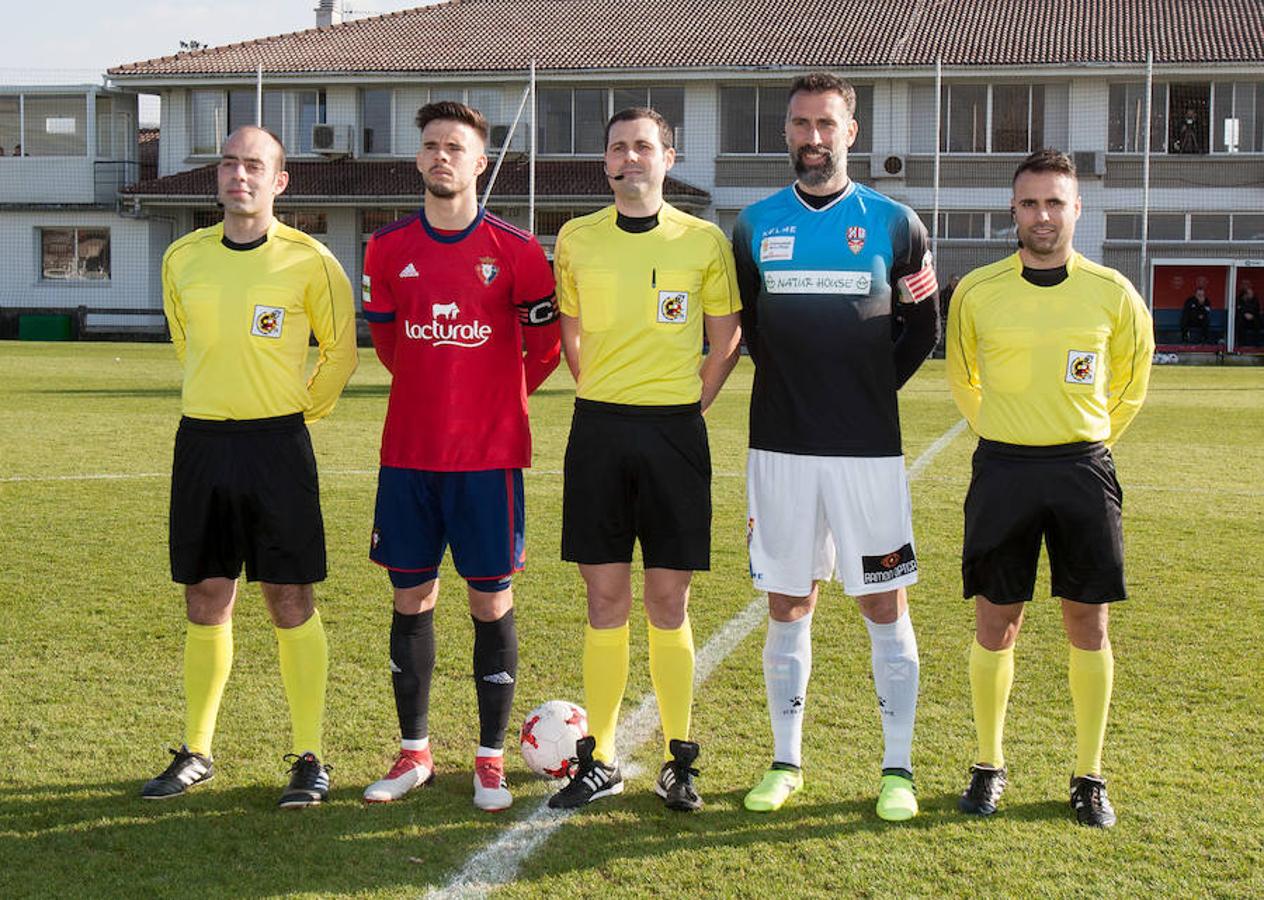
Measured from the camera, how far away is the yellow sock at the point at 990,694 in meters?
4.53

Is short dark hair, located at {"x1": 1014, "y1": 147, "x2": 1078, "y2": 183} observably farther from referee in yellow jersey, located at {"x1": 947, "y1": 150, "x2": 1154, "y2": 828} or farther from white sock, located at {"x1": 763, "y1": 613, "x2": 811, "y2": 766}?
white sock, located at {"x1": 763, "y1": 613, "x2": 811, "y2": 766}

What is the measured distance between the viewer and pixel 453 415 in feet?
14.9

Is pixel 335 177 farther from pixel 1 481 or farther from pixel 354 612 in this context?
pixel 354 612

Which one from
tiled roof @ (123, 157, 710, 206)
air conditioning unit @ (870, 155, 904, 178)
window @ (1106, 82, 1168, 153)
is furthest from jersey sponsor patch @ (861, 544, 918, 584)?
window @ (1106, 82, 1168, 153)

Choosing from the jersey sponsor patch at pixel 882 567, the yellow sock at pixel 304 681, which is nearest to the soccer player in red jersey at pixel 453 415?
the yellow sock at pixel 304 681

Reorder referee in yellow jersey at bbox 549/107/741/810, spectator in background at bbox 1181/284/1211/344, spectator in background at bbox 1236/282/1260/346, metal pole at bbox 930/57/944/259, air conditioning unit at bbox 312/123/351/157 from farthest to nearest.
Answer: air conditioning unit at bbox 312/123/351/157
spectator in background at bbox 1236/282/1260/346
spectator in background at bbox 1181/284/1211/344
metal pole at bbox 930/57/944/259
referee in yellow jersey at bbox 549/107/741/810

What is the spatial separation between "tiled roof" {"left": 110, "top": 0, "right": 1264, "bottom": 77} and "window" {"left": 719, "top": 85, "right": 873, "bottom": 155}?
77 centimetres

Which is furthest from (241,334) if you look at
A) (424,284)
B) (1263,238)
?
(1263,238)

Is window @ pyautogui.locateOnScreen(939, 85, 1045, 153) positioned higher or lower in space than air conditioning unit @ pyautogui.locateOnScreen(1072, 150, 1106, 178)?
higher

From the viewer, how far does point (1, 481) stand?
10922mm

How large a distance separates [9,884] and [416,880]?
1.04 metres

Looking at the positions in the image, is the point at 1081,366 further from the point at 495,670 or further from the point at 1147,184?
the point at 1147,184

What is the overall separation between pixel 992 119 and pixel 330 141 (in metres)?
16.2

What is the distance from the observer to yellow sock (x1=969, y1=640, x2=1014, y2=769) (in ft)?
14.9
